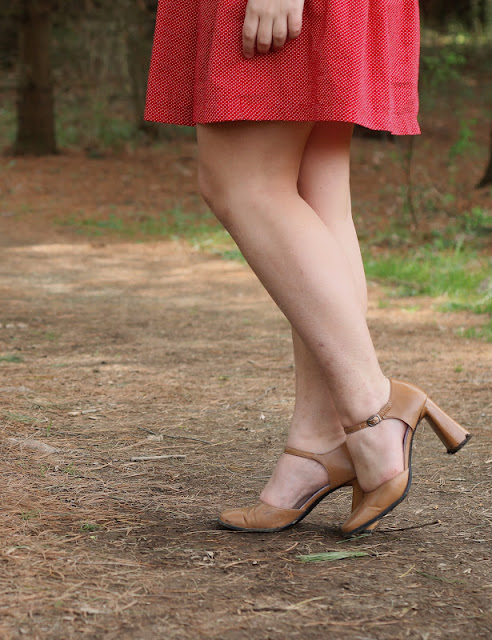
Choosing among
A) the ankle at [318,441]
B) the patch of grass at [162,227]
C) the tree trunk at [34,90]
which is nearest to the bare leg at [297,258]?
the ankle at [318,441]

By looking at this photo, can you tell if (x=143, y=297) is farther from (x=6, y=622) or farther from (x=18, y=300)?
(x=6, y=622)

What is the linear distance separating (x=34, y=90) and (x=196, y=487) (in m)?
8.76

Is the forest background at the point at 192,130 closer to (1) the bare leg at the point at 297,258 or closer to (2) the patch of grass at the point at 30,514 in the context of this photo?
(1) the bare leg at the point at 297,258

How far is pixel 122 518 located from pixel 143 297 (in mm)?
2892

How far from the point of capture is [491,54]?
1566 centimetres

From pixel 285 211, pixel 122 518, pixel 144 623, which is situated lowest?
pixel 122 518

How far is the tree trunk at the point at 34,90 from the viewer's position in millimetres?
9734

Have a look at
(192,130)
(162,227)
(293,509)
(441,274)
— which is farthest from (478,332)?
(192,130)

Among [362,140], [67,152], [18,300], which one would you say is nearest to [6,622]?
[18,300]

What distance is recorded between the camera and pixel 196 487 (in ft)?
6.05

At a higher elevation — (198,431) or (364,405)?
(364,405)

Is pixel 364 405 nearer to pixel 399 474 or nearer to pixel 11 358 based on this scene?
pixel 399 474

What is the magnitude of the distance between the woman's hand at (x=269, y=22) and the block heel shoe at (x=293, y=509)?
74 cm

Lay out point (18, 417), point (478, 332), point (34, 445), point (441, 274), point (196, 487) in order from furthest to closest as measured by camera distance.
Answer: point (441, 274) < point (478, 332) < point (18, 417) < point (34, 445) < point (196, 487)
